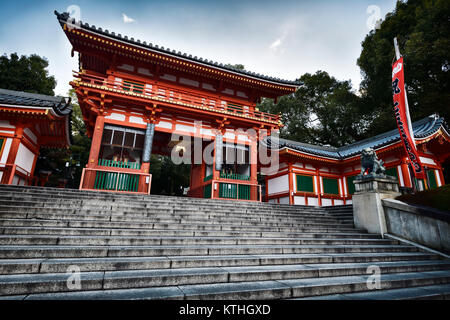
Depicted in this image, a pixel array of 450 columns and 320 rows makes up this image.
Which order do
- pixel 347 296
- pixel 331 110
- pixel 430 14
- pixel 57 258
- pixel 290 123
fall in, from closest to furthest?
pixel 347 296
pixel 57 258
pixel 430 14
pixel 331 110
pixel 290 123

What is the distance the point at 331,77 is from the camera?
26.9 m

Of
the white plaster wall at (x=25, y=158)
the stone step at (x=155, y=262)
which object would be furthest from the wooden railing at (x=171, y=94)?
the stone step at (x=155, y=262)

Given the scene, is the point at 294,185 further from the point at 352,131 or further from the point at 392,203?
the point at 352,131

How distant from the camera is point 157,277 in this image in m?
2.83

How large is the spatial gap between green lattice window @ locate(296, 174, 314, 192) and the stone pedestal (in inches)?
264

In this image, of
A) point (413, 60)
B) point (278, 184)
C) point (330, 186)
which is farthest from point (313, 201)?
point (413, 60)

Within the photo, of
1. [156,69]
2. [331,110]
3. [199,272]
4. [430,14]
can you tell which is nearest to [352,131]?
[331,110]

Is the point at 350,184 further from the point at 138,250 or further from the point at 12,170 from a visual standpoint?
the point at 12,170

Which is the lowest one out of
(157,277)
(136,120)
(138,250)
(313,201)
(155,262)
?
(157,277)

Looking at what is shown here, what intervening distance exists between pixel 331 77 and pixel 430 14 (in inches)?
417

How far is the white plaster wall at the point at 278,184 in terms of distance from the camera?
14.4 metres

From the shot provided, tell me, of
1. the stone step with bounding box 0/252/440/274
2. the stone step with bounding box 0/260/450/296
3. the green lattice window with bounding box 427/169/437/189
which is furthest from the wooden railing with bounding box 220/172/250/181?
the green lattice window with bounding box 427/169/437/189

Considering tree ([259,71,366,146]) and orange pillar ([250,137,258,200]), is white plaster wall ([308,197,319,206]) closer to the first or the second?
orange pillar ([250,137,258,200])

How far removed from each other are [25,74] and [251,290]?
30.3 meters
